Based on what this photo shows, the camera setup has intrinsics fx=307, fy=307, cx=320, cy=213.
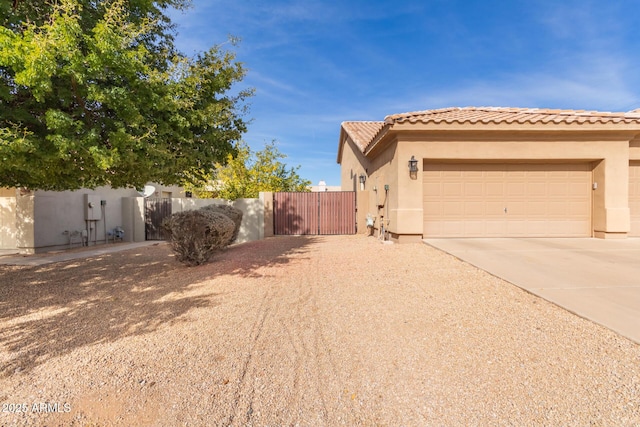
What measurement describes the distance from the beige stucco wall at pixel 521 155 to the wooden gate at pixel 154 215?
10209mm

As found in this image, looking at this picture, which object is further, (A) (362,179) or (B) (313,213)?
(A) (362,179)

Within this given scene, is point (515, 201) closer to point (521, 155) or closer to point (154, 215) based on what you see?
point (521, 155)

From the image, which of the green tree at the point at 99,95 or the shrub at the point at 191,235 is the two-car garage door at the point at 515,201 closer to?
the shrub at the point at 191,235

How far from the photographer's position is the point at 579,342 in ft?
9.90

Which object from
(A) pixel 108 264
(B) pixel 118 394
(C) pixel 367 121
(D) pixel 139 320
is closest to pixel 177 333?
(D) pixel 139 320

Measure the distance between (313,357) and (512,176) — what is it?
30.3 feet

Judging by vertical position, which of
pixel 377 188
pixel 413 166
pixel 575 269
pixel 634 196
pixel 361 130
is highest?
pixel 361 130

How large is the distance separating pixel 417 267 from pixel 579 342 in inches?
127

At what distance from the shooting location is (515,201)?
949 cm

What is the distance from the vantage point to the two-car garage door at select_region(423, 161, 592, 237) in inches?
372

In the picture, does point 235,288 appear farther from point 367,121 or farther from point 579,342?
point 367,121

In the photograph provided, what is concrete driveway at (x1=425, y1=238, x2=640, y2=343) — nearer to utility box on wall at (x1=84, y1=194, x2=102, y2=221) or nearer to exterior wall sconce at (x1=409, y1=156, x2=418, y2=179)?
exterior wall sconce at (x1=409, y1=156, x2=418, y2=179)

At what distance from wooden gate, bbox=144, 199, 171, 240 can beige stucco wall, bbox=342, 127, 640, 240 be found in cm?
1021

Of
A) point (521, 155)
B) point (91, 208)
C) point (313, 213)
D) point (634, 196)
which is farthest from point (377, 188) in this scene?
point (91, 208)
